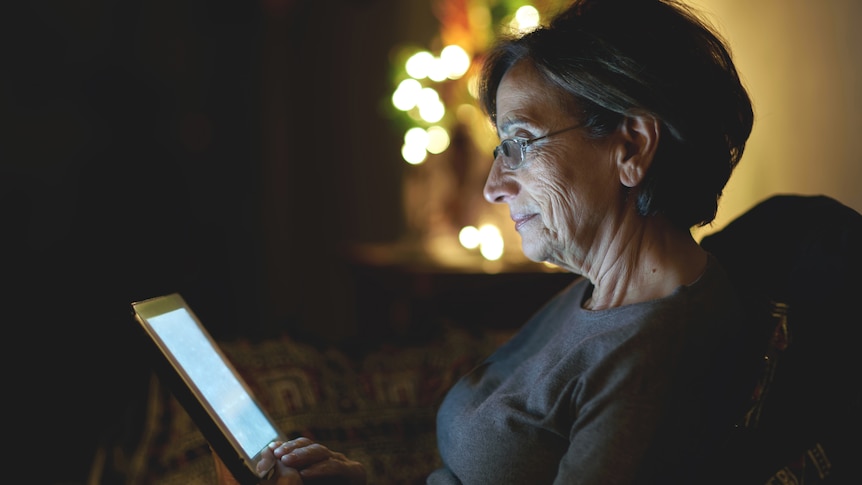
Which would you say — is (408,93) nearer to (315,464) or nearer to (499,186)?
(499,186)

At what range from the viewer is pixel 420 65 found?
9.58ft

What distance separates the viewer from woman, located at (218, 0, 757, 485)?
87cm

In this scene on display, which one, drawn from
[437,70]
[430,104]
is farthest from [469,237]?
[437,70]

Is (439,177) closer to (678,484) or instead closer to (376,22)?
(376,22)

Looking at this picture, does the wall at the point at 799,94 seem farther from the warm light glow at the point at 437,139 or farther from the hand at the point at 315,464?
the warm light glow at the point at 437,139

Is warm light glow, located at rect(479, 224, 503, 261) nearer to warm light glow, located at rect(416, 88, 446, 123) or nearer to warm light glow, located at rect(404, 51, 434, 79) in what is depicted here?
warm light glow, located at rect(416, 88, 446, 123)

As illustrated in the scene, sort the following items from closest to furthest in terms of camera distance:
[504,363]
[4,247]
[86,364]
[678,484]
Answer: [678,484] < [504,363] < [4,247] < [86,364]

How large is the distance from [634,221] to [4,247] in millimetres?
2893

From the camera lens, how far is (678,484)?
88 cm

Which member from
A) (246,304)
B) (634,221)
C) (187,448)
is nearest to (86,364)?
(246,304)

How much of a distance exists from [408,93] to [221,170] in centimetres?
158

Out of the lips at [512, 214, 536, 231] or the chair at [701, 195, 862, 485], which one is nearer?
the chair at [701, 195, 862, 485]

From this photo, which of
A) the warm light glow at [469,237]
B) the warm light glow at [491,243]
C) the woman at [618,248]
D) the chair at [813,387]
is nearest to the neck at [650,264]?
the woman at [618,248]

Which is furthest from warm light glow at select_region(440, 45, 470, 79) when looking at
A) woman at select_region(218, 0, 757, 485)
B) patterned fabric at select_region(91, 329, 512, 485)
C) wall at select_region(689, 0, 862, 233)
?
woman at select_region(218, 0, 757, 485)
